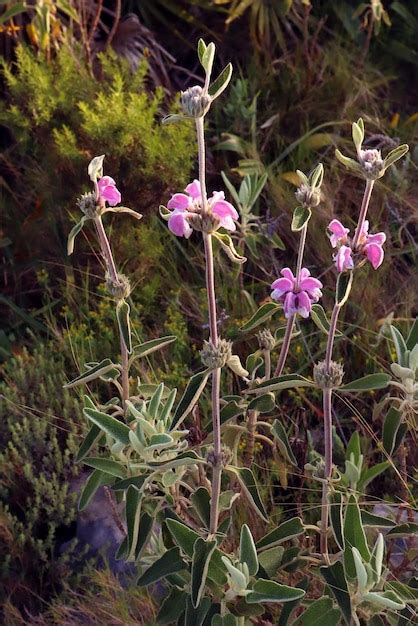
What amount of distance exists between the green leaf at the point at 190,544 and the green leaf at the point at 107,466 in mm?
145

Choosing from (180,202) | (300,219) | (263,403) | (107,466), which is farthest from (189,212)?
(107,466)

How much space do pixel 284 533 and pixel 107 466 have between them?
0.31m

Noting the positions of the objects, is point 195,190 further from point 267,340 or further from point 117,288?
point 267,340

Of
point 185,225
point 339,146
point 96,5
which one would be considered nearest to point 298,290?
point 185,225

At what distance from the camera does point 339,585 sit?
1.34 meters

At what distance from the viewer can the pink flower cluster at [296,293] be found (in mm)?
1359

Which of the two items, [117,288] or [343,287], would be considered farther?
[117,288]

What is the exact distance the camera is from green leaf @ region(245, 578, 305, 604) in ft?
4.17

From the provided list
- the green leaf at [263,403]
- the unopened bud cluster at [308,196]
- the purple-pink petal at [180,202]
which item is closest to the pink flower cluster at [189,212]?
the purple-pink petal at [180,202]

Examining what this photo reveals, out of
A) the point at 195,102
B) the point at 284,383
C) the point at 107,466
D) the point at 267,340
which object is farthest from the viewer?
the point at 267,340

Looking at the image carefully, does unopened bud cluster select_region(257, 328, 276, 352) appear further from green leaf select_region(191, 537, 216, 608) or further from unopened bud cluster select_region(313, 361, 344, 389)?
green leaf select_region(191, 537, 216, 608)

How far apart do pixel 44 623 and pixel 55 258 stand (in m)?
1.21

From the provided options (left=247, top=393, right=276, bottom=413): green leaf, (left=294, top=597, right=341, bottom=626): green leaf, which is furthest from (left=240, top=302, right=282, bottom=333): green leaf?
(left=294, top=597, right=341, bottom=626): green leaf

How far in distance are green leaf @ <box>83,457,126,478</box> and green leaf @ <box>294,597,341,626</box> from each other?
0.37 m
